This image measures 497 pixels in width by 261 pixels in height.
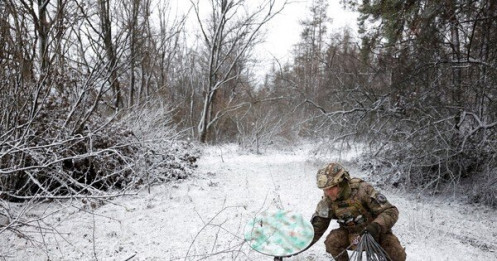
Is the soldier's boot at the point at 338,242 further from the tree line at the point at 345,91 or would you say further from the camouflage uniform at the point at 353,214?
the tree line at the point at 345,91

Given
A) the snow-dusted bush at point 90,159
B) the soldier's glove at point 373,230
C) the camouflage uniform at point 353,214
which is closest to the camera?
the soldier's glove at point 373,230

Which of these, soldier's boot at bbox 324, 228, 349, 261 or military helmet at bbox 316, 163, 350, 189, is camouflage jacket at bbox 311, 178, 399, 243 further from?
military helmet at bbox 316, 163, 350, 189

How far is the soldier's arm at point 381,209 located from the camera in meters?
2.41

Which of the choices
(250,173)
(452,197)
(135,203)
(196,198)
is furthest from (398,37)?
(135,203)

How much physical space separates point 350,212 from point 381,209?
264 millimetres

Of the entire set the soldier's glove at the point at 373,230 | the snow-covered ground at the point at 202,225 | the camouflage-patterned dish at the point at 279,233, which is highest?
the soldier's glove at the point at 373,230

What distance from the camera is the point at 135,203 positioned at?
4.88 m

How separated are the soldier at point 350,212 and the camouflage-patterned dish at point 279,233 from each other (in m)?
0.17

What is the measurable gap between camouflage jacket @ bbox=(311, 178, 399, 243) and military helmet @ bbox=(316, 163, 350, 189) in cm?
20

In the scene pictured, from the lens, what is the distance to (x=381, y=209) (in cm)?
253

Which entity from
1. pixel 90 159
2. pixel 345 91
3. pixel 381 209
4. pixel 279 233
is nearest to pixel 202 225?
pixel 279 233

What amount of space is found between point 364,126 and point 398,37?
242cm

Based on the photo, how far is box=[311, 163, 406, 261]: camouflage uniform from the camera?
2.53 meters

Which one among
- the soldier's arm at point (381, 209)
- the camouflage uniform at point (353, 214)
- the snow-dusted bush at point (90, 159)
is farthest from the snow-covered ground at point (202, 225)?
the soldier's arm at point (381, 209)
